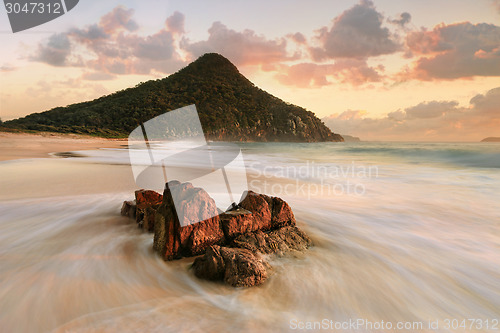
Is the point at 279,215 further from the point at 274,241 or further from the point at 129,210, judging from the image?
the point at 129,210

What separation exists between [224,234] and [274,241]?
640mm

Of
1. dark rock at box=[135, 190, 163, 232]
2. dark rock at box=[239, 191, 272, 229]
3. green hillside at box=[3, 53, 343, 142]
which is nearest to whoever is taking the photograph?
dark rock at box=[239, 191, 272, 229]

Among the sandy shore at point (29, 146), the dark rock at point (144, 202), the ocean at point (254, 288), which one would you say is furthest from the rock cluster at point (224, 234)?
the sandy shore at point (29, 146)

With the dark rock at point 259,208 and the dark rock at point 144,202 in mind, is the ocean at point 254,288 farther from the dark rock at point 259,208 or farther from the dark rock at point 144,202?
the dark rock at point 259,208

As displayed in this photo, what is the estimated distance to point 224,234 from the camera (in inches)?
116

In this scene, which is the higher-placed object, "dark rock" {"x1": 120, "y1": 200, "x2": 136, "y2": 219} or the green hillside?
the green hillside

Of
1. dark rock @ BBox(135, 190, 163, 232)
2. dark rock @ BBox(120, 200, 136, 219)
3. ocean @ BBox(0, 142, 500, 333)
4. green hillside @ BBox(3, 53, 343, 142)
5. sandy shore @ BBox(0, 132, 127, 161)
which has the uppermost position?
A: green hillside @ BBox(3, 53, 343, 142)

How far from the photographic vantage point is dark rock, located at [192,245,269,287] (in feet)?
7.66

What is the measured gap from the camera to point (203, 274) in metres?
2.40

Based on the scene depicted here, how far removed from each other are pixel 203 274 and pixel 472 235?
16.8 ft

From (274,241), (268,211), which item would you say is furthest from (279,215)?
(274,241)

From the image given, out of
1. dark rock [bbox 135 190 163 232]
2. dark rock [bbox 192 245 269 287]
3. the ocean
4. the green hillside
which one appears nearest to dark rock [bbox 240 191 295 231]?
the ocean

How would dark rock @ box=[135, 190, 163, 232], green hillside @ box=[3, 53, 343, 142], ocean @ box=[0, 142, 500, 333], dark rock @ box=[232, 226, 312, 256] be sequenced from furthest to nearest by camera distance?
green hillside @ box=[3, 53, 343, 142] → dark rock @ box=[135, 190, 163, 232] → dark rock @ box=[232, 226, 312, 256] → ocean @ box=[0, 142, 500, 333]

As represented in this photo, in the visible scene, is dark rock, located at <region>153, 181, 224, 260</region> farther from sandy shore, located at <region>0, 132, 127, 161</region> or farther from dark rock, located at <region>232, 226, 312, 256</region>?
sandy shore, located at <region>0, 132, 127, 161</region>
